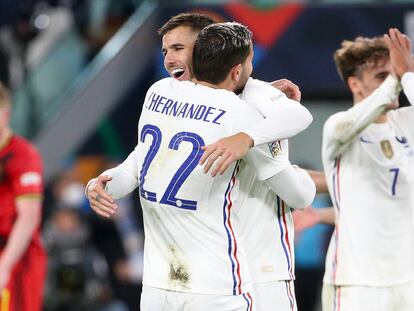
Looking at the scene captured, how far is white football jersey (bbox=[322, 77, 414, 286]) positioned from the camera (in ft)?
21.2

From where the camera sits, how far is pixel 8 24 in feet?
46.5

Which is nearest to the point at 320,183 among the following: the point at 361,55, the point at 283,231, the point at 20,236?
the point at 361,55

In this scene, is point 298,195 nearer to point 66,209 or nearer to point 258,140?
point 258,140

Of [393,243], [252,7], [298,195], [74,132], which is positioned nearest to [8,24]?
[74,132]

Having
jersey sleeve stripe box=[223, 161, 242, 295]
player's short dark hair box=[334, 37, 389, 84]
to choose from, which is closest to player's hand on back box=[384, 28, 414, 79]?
player's short dark hair box=[334, 37, 389, 84]

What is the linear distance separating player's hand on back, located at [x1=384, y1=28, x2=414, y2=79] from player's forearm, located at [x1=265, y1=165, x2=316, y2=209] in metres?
1.07

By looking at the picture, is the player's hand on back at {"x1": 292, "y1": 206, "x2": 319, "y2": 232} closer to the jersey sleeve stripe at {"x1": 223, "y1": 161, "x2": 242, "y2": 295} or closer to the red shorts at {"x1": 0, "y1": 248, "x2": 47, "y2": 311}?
the jersey sleeve stripe at {"x1": 223, "y1": 161, "x2": 242, "y2": 295}

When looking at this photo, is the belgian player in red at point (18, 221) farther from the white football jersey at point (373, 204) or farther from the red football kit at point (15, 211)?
the white football jersey at point (373, 204)

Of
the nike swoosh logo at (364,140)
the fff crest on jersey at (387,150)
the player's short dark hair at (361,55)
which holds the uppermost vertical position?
the player's short dark hair at (361,55)

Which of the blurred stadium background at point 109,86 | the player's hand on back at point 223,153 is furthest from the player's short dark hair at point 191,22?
the blurred stadium background at point 109,86

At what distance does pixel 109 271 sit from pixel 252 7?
334cm

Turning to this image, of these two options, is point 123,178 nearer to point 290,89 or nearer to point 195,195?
point 195,195

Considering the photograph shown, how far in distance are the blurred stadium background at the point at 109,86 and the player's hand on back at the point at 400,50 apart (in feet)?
20.1

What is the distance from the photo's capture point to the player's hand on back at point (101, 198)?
5277mm
